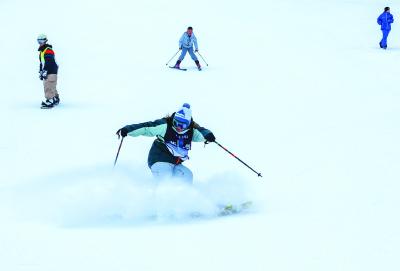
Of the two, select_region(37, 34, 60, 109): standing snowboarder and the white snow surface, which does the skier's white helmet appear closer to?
select_region(37, 34, 60, 109): standing snowboarder

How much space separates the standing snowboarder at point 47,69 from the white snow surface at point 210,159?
37 centimetres

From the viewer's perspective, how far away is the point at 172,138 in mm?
6367

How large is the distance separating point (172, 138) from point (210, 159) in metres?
2.46

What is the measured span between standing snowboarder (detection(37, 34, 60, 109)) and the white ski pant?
5788 mm

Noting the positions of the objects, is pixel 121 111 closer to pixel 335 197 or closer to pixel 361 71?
pixel 335 197

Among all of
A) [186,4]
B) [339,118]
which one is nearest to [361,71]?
[339,118]

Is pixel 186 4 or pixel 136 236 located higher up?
pixel 186 4

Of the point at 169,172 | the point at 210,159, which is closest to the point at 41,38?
the point at 210,159

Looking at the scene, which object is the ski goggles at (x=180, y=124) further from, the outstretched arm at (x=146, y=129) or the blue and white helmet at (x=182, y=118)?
the outstretched arm at (x=146, y=129)

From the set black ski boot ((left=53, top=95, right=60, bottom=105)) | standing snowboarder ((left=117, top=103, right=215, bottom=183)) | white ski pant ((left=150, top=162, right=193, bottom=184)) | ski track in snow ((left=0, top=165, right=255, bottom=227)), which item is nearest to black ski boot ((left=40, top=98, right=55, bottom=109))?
black ski boot ((left=53, top=95, right=60, bottom=105))

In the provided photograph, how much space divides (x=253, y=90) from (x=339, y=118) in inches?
130

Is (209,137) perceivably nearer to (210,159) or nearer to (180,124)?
(180,124)

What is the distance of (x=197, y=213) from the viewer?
5.86 metres

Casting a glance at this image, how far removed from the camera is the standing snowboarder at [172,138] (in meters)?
6.21
